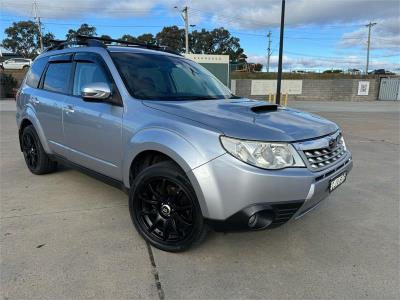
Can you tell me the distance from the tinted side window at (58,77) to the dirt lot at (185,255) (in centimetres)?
132

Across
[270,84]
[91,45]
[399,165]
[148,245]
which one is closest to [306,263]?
[148,245]

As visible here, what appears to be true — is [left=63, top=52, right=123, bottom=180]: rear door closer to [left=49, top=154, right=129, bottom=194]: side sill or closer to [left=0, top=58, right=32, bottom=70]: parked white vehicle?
[left=49, top=154, right=129, bottom=194]: side sill

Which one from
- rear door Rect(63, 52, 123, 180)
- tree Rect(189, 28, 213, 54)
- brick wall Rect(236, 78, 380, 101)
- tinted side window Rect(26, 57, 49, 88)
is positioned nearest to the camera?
rear door Rect(63, 52, 123, 180)

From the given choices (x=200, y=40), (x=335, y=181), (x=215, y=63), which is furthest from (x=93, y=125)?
(x=200, y=40)

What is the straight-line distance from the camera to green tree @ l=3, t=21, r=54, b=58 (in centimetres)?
6719

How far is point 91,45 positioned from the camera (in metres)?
4.11

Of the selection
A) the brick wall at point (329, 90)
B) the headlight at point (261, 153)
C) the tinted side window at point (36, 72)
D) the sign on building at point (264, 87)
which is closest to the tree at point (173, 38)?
the brick wall at point (329, 90)

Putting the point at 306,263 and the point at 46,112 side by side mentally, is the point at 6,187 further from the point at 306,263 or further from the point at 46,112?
the point at 306,263

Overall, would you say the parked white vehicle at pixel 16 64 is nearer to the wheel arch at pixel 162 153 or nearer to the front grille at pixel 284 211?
the wheel arch at pixel 162 153

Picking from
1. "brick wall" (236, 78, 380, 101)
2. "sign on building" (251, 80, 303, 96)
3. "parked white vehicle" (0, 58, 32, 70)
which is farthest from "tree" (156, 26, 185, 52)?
"sign on building" (251, 80, 303, 96)

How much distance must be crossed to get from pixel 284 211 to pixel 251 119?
2.57ft

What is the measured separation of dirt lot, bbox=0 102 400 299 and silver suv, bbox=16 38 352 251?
0.34 m

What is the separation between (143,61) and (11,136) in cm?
643

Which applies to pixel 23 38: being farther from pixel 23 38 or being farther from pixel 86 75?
pixel 86 75
